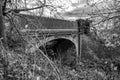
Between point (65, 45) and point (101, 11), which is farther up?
point (101, 11)

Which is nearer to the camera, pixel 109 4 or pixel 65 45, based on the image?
pixel 109 4

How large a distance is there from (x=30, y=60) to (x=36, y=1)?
1.30 meters

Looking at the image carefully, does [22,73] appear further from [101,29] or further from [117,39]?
[117,39]

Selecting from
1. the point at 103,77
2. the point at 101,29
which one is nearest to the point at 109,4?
the point at 101,29

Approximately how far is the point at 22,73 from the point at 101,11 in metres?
2.32

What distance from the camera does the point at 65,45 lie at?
12.8 m

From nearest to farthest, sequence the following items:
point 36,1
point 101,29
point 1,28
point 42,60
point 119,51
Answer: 1. point 42,60
2. point 1,28
3. point 36,1
4. point 101,29
5. point 119,51

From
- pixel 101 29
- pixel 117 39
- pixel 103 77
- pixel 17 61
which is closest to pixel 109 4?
pixel 101 29

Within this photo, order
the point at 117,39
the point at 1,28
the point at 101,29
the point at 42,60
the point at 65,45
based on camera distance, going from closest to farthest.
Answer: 1. the point at 42,60
2. the point at 1,28
3. the point at 101,29
4. the point at 117,39
5. the point at 65,45

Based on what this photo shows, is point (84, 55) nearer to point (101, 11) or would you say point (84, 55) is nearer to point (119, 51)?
point (119, 51)

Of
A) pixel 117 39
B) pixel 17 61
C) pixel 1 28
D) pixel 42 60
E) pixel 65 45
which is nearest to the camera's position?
pixel 42 60

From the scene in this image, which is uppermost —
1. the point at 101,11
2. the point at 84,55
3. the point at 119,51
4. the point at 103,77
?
the point at 101,11

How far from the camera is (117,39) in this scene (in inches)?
141

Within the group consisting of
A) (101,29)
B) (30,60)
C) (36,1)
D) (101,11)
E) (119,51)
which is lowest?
(119,51)
